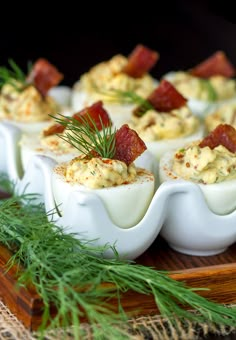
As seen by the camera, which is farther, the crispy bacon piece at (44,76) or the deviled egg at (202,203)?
the crispy bacon piece at (44,76)

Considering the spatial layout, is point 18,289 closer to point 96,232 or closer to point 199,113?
point 96,232

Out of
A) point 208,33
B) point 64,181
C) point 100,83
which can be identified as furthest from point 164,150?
point 208,33

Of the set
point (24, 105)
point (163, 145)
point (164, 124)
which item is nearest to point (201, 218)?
point (163, 145)

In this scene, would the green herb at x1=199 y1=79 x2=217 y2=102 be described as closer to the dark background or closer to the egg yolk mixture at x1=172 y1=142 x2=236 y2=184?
the egg yolk mixture at x1=172 y1=142 x2=236 y2=184

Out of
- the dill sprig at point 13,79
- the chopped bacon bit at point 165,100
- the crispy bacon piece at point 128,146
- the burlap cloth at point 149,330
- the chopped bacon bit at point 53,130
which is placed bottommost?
the burlap cloth at point 149,330

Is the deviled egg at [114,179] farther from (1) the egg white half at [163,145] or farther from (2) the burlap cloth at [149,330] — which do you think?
(1) the egg white half at [163,145]

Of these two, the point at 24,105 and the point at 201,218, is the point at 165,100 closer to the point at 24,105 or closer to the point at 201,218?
the point at 24,105

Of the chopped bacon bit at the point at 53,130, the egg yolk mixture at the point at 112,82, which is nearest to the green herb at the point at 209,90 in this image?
the egg yolk mixture at the point at 112,82
